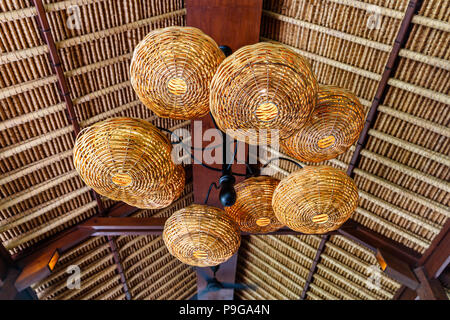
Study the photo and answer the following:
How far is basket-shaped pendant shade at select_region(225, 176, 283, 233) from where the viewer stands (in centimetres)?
165

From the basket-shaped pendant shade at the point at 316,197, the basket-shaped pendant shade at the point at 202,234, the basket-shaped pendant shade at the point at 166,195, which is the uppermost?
the basket-shaped pendant shade at the point at 316,197

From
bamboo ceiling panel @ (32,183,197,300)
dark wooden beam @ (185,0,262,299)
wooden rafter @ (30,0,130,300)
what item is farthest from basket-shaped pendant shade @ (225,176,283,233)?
bamboo ceiling panel @ (32,183,197,300)

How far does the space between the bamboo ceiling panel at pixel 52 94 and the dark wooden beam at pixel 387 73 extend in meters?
1.76

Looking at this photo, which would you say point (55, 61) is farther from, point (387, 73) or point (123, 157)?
point (387, 73)

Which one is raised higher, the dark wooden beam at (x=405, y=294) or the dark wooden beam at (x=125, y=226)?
the dark wooden beam at (x=125, y=226)

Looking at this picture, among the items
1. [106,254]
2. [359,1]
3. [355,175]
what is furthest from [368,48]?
[106,254]

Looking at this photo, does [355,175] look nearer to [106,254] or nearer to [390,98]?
[390,98]

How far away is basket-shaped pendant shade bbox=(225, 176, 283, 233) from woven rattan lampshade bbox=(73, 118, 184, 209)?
443mm

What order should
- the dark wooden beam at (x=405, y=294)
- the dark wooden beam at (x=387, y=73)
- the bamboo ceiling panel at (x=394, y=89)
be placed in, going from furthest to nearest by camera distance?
the dark wooden beam at (x=405, y=294), the bamboo ceiling panel at (x=394, y=89), the dark wooden beam at (x=387, y=73)

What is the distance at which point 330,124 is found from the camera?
1.36m

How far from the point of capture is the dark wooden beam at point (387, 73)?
2320 mm

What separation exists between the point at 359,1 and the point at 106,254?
3.60 meters

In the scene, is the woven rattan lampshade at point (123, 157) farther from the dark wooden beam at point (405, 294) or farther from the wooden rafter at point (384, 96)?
the dark wooden beam at point (405, 294)

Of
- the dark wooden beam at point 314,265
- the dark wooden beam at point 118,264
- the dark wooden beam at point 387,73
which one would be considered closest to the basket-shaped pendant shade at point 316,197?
the dark wooden beam at point 387,73
